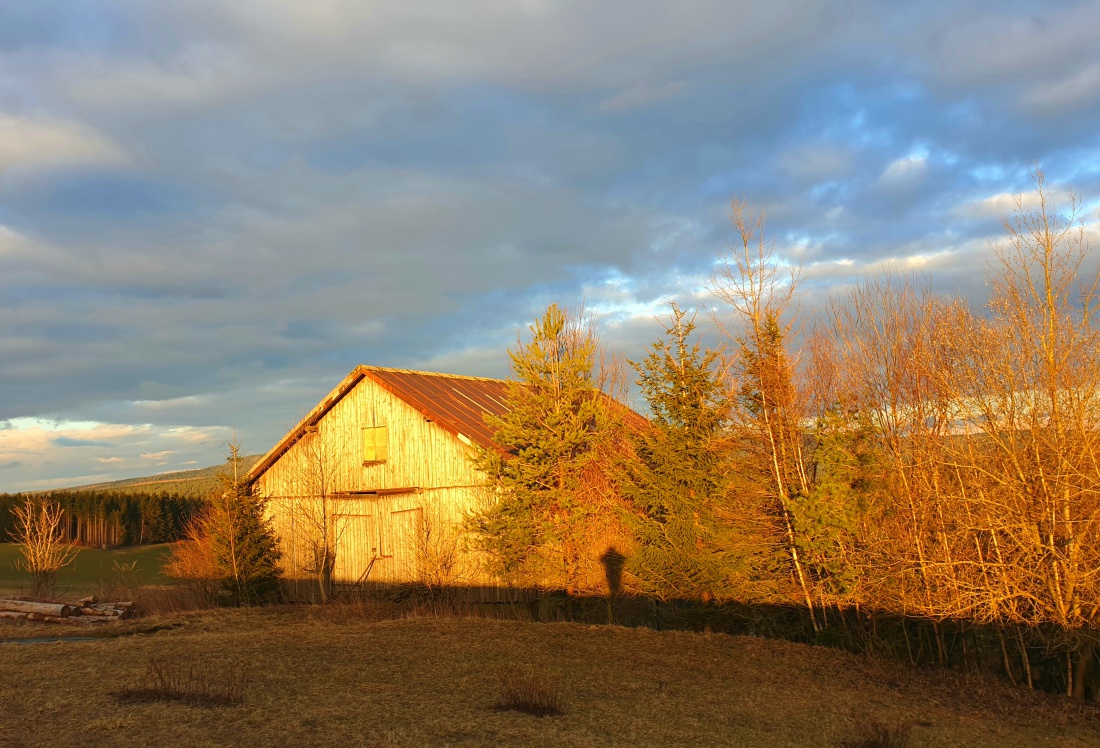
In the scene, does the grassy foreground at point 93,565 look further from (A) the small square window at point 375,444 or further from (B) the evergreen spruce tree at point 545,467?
(B) the evergreen spruce tree at point 545,467

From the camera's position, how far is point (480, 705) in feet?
31.7

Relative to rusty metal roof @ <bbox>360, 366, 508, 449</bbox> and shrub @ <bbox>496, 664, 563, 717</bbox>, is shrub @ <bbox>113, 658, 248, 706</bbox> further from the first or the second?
rusty metal roof @ <bbox>360, 366, 508, 449</bbox>

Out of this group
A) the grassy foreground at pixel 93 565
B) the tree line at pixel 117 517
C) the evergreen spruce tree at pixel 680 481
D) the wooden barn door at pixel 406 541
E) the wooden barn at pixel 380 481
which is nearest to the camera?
the evergreen spruce tree at pixel 680 481

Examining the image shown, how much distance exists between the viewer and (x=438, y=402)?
75.7 ft

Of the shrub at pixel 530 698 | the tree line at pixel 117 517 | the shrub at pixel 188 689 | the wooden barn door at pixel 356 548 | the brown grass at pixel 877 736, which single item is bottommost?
the brown grass at pixel 877 736

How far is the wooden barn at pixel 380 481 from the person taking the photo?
21.5 m

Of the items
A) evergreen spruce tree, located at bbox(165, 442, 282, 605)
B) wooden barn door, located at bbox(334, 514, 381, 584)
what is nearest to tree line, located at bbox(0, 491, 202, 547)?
evergreen spruce tree, located at bbox(165, 442, 282, 605)

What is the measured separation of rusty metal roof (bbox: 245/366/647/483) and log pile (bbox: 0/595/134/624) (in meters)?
6.56

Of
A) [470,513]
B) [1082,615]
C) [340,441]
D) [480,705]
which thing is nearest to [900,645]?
[1082,615]

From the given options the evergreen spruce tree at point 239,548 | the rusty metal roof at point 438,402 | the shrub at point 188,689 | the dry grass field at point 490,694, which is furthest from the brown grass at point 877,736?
the evergreen spruce tree at point 239,548

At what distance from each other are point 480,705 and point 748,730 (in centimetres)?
324

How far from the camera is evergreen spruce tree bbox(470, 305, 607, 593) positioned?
18188 millimetres

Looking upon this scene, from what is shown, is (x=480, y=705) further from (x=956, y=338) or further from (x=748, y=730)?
(x=956, y=338)

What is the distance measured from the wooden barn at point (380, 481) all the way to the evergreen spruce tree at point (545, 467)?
6.58ft
